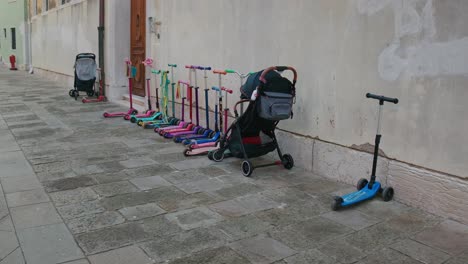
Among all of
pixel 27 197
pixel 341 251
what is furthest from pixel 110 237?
pixel 341 251

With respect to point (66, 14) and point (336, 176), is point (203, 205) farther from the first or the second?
point (66, 14)

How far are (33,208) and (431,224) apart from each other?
3.40 meters

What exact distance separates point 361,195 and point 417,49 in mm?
1400

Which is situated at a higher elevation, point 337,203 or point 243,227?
point 337,203

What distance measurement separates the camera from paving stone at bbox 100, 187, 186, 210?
4320 millimetres

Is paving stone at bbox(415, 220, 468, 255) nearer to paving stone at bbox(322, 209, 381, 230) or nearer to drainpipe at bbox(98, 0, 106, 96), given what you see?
paving stone at bbox(322, 209, 381, 230)

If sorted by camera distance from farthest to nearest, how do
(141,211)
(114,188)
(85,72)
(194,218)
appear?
(85,72) < (114,188) < (141,211) < (194,218)

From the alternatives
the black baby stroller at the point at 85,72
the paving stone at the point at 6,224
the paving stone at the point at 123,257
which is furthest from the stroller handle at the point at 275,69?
the black baby stroller at the point at 85,72

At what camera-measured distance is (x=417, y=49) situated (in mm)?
4234

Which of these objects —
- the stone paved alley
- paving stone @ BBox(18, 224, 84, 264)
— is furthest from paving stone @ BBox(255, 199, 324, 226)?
paving stone @ BBox(18, 224, 84, 264)

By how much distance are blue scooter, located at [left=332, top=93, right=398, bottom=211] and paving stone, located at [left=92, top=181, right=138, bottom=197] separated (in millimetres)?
2002

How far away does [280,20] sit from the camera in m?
5.66

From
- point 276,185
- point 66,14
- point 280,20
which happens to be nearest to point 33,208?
point 276,185

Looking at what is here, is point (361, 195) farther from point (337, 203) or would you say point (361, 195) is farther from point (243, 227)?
point (243, 227)
